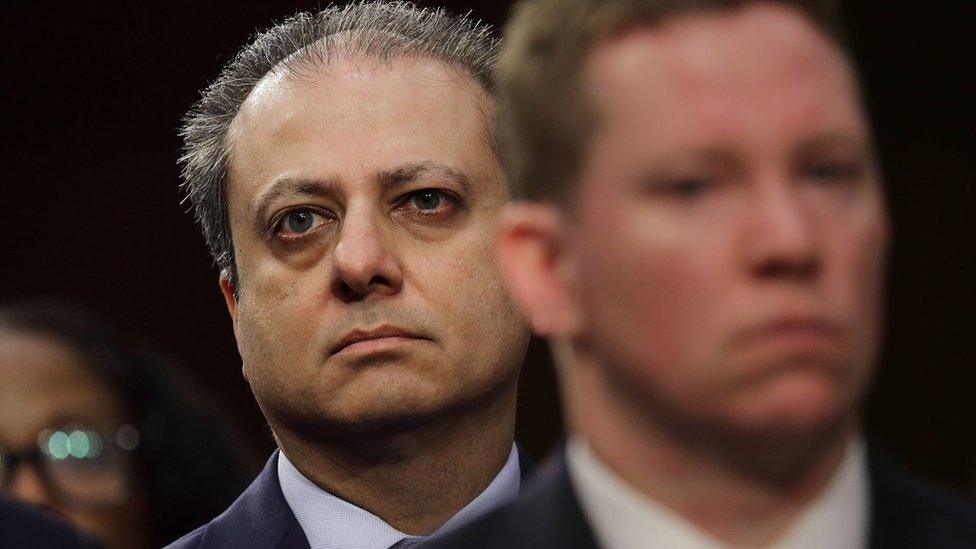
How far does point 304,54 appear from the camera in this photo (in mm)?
1716

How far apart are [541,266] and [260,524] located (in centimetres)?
70

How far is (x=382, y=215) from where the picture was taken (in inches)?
62.4

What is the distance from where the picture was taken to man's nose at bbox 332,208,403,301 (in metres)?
1.52

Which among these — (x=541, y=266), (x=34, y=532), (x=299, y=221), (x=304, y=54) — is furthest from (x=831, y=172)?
(x=34, y=532)

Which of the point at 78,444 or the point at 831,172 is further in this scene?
the point at 78,444

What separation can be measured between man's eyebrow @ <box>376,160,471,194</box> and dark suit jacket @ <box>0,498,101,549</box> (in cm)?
79

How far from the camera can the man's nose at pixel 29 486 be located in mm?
2543

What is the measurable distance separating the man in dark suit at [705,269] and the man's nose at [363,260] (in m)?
0.41

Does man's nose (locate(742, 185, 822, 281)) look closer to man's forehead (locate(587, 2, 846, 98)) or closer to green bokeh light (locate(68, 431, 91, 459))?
man's forehead (locate(587, 2, 846, 98))

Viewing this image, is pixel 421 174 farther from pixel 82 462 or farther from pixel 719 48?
pixel 82 462

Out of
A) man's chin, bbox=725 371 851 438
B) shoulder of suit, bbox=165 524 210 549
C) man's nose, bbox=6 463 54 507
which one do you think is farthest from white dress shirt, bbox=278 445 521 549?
man's nose, bbox=6 463 54 507

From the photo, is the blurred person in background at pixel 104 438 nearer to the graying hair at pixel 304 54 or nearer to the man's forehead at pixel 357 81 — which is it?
the graying hair at pixel 304 54

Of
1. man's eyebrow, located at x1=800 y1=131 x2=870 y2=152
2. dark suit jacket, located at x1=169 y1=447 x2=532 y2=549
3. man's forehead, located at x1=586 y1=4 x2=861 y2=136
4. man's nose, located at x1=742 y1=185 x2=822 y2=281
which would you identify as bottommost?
dark suit jacket, located at x1=169 y1=447 x2=532 y2=549

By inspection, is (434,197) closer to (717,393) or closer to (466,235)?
(466,235)
